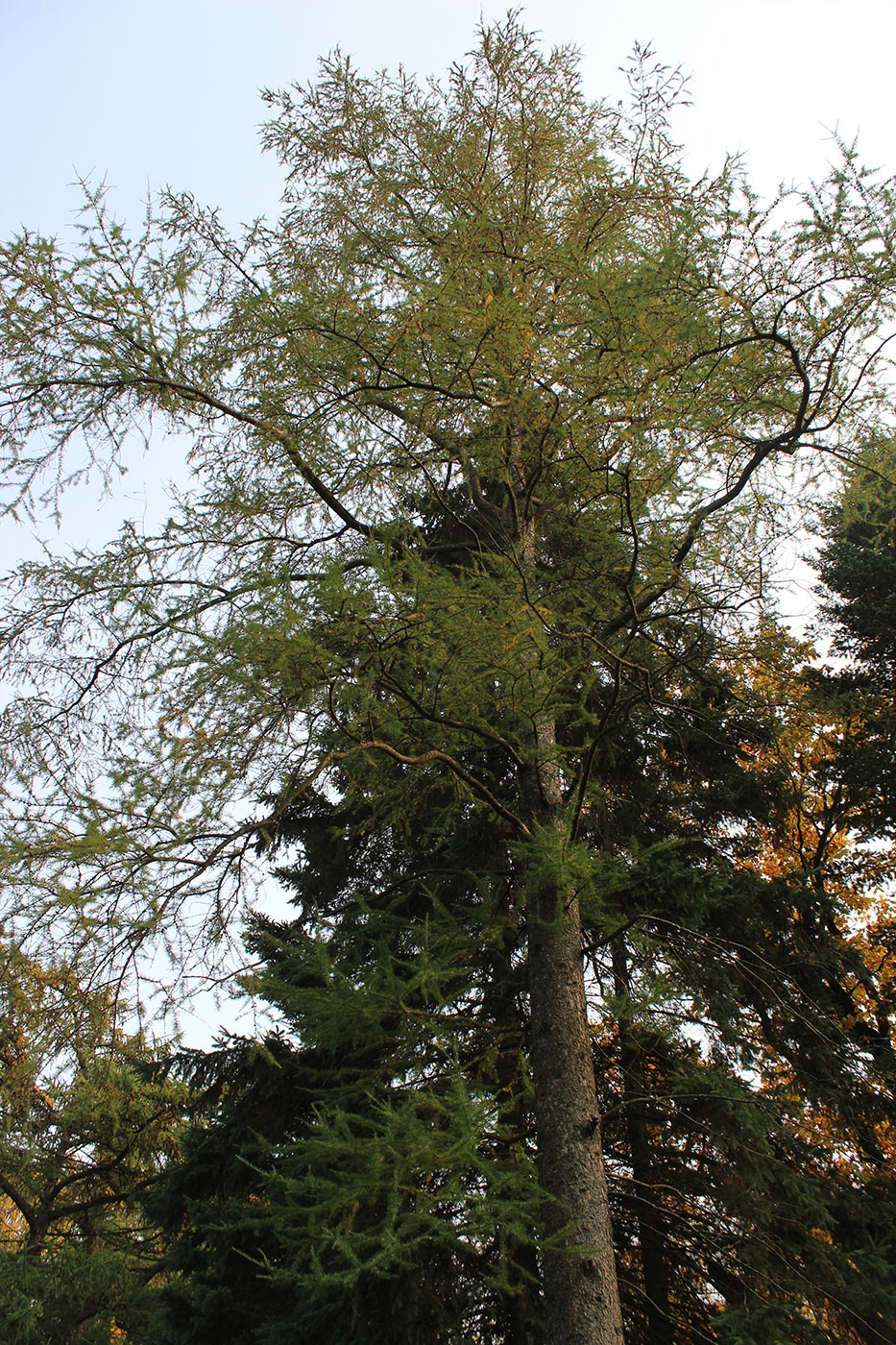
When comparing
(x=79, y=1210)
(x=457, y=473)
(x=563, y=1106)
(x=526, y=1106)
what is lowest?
(x=79, y=1210)

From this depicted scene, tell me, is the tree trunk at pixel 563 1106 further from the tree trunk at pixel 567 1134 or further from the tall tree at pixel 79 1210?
the tall tree at pixel 79 1210

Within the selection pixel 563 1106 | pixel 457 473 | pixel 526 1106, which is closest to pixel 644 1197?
pixel 526 1106

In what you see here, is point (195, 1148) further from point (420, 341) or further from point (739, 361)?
point (739, 361)

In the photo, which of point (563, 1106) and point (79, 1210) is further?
point (79, 1210)

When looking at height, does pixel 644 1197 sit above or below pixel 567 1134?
below

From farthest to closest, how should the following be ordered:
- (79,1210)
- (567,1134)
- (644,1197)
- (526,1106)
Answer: (79,1210) → (526,1106) → (644,1197) → (567,1134)

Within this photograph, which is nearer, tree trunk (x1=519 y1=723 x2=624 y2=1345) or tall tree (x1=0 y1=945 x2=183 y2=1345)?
tree trunk (x1=519 y1=723 x2=624 y2=1345)

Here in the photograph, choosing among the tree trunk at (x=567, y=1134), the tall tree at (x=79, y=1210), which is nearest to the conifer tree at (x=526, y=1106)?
the tree trunk at (x=567, y=1134)

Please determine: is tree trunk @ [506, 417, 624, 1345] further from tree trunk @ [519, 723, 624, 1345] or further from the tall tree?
the tall tree

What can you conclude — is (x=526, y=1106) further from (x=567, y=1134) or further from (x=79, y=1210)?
(x=79, y=1210)

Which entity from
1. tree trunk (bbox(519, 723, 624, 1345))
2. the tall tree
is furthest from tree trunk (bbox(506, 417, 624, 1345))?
the tall tree

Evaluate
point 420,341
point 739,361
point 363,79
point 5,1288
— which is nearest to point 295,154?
point 363,79

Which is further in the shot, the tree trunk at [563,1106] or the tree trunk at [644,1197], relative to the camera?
the tree trunk at [644,1197]

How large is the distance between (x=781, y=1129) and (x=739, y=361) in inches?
175
